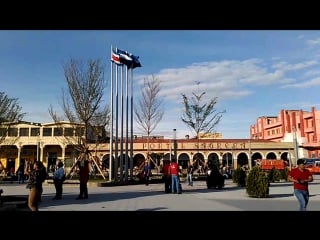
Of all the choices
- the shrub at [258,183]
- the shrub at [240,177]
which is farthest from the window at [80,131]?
the shrub at [258,183]

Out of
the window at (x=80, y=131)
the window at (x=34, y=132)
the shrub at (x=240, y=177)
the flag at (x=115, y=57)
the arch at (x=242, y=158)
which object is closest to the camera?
the shrub at (x=240, y=177)

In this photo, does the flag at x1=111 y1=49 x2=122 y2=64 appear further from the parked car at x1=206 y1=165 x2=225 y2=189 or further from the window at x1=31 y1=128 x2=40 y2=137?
the window at x1=31 y1=128 x2=40 y2=137

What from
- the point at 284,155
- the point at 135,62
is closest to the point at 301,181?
the point at 135,62

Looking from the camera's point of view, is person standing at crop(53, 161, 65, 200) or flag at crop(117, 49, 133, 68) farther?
flag at crop(117, 49, 133, 68)

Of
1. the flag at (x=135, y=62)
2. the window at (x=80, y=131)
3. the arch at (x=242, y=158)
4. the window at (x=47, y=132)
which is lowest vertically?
the arch at (x=242, y=158)

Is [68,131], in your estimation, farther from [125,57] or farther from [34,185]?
[34,185]

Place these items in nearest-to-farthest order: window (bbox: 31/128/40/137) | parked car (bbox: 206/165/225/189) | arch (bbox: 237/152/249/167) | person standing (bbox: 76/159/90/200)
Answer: person standing (bbox: 76/159/90/200), parked car (bbox: 206/165/225/189), window (bbox: 31/128/40/137), arch (bbox: 237/152/249/167)

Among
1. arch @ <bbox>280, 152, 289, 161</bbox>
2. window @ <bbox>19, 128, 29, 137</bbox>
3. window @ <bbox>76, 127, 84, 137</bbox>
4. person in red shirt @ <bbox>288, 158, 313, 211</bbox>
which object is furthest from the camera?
arch @ <bbox>280, 152, 289, 161</bbox>

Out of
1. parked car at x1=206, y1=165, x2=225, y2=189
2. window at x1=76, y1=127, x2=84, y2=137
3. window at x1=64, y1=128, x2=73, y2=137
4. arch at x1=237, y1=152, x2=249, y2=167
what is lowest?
parked car at x1=206, y1=165, x2=225, y2=189

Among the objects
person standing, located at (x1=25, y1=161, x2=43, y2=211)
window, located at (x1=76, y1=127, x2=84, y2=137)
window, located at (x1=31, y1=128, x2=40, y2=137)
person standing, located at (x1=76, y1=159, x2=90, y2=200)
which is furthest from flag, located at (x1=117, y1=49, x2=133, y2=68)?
window, located at (x1=31, y1=128, x2=40, y2=137)

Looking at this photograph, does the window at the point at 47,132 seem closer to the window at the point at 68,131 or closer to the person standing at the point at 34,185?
the window at the point at 68,131
